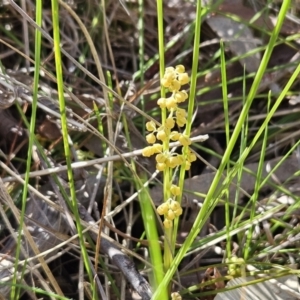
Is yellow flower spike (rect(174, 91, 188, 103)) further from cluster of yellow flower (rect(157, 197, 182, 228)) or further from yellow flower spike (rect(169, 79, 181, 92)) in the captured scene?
cluster of yellow flower (rect(157, 197, 182, 228))

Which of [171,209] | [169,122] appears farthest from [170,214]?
[169,122]

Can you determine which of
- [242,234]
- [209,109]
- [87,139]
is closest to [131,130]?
[87,139]

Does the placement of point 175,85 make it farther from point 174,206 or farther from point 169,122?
point 174,206

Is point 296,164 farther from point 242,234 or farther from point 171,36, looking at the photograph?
point 171,36

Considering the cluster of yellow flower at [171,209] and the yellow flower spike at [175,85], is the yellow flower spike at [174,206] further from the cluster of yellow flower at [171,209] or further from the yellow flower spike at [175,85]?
the yellow flower spike at [175,85]

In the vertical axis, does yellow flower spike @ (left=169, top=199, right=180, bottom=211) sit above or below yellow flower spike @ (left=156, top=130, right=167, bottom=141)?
below

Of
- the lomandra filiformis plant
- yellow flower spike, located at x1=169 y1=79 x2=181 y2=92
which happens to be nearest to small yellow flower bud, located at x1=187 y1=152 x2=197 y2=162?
the lomandra filiformis plant

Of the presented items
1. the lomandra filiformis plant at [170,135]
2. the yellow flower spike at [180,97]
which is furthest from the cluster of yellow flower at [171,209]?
the yellow flower spike at [180,97]

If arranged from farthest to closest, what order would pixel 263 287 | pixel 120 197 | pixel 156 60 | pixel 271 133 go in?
pixel 156 60 < pixel 271 133 < pixel 120 197 < pixel 263 287

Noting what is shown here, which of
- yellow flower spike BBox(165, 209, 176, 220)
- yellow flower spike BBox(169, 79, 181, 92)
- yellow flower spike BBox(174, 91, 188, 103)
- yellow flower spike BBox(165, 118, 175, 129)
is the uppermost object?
yellow flower spike BBox(169, 79, 181, 92)
